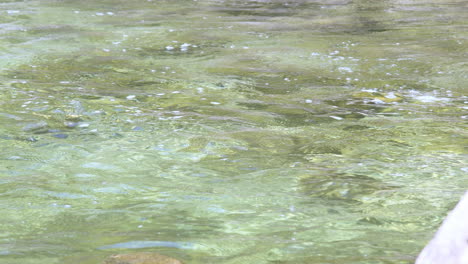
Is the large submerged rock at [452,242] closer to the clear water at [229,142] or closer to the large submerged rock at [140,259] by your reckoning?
the clear water at [229,142]

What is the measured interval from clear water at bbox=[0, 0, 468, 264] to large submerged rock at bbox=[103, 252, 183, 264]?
0.28 ft

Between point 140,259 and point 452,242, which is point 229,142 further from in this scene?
point 452,242

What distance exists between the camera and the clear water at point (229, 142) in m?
2.76

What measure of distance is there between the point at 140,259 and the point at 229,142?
2.15 m

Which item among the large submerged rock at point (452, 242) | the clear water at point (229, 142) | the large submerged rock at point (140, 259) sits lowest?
the clear water at point (229, 142)

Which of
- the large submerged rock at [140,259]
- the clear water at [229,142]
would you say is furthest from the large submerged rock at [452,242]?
the large submerged rock at [140,259]

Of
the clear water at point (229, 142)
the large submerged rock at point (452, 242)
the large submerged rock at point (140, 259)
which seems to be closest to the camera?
the large submerged rock at point (452, 242)

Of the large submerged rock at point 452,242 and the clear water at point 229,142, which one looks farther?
the clear water at point 229,142

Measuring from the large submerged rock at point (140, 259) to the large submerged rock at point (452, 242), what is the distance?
3.07 feet

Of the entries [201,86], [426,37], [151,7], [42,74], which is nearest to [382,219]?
[201,86]

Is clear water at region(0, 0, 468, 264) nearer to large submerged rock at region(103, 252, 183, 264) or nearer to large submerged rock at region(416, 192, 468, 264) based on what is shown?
large submerged rock at region(103, 252, 183, 264)

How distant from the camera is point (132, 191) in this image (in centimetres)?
345

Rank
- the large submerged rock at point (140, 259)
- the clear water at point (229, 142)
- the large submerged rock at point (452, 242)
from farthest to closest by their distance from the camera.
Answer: the clear water at point (229, 142), the large submerged rock at point (140, 259), the large submerged rock at point (452, 242)

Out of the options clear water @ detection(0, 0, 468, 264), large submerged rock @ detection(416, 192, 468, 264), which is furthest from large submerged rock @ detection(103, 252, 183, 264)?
large submerged rock @ detection(416, 192, 468, 264)
